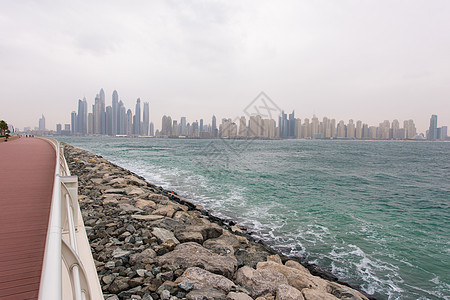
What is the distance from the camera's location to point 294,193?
1362 centimetres

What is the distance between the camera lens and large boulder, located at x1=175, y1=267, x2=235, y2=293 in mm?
3314

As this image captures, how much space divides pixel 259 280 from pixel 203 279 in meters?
1.00

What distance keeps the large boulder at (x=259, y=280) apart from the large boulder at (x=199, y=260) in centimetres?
21

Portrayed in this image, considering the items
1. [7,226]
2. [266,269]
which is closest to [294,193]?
[266,269]

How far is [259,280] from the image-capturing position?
3760mm

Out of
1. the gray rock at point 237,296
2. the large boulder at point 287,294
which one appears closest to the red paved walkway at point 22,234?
the gray rock at point 237,296

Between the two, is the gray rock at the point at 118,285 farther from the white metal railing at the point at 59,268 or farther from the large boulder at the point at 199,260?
the large boulder at the point at 199,260

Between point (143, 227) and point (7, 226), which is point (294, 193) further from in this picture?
point (7, 226)

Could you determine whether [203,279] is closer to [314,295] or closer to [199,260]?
[199,260]

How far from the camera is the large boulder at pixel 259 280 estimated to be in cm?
358

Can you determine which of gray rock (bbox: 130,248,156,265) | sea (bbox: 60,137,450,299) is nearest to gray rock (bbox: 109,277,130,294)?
gray rock (bbox: 130,248,156,265)

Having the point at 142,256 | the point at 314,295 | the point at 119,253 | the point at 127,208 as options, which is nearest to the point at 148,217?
the point at 127,208

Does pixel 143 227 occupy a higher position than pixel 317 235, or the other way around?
pixel 143 227

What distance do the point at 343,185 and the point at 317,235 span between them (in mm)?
10364
